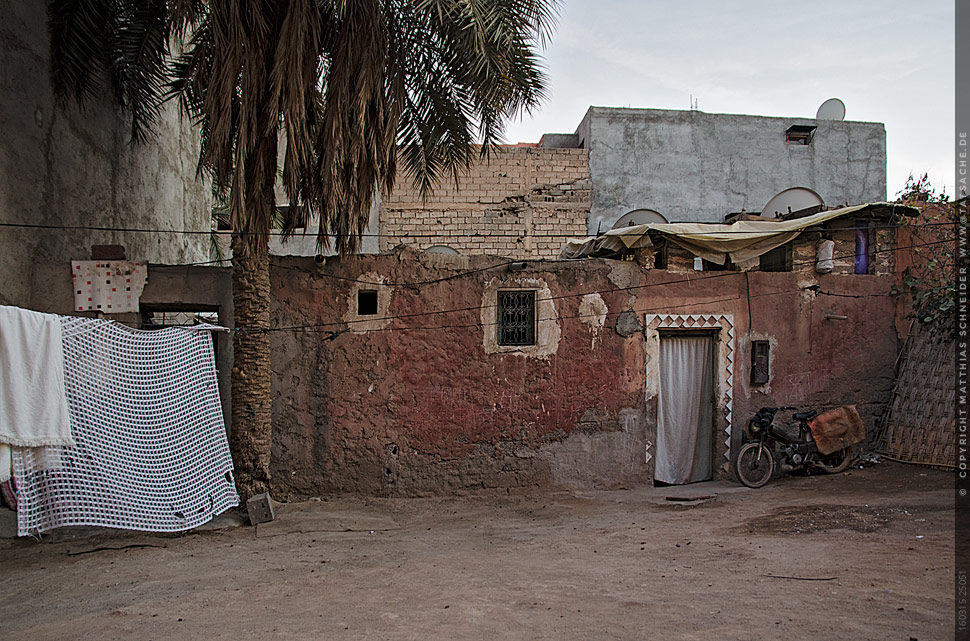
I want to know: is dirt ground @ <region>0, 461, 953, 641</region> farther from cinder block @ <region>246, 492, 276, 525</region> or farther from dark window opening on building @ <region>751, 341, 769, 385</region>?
dark window opening on building @ <region>751, 341, 769, 385</region>

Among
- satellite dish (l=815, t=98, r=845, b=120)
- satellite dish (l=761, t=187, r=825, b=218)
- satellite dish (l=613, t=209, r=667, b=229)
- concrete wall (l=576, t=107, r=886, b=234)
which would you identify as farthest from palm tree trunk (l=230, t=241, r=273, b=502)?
satellite dish (l=815, t=98, r=845, b=120)

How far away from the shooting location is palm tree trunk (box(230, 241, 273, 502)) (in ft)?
23.2

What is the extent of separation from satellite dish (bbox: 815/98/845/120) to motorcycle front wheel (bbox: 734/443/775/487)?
11916 millimetres

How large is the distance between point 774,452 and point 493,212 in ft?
26.8

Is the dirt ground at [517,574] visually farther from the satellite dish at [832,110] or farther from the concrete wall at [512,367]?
the satellite dish at [832,110]

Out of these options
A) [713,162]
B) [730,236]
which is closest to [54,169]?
[730,236]

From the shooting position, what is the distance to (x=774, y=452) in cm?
890

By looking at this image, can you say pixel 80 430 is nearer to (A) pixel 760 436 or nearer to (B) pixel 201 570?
(B) pixel 201 570

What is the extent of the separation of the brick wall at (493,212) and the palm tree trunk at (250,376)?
7384 mm

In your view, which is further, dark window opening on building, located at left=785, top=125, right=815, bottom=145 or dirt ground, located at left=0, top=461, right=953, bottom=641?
dark window opening on building, located at left=785, top=125, right=815, bottom=145

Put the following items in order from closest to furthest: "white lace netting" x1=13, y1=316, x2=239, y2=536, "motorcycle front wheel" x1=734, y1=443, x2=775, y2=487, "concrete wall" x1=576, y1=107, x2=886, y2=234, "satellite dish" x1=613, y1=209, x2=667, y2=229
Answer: "white lace netting" x1=13, y1=316, x2=239, y2=536 < "motorcycle front wheel" x1=734, y1=443, x2=775, y2=487 < "satellite dish" x1=613, y1=209, x2=667, y2=229 < "concrete wall" x1=576, y1=107, x2=886, y2=234

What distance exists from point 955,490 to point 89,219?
11261 mm

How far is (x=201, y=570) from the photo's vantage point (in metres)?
5.23

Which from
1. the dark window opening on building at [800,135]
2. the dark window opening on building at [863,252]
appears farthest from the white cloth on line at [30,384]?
the dark window opening on building at [800,135]
